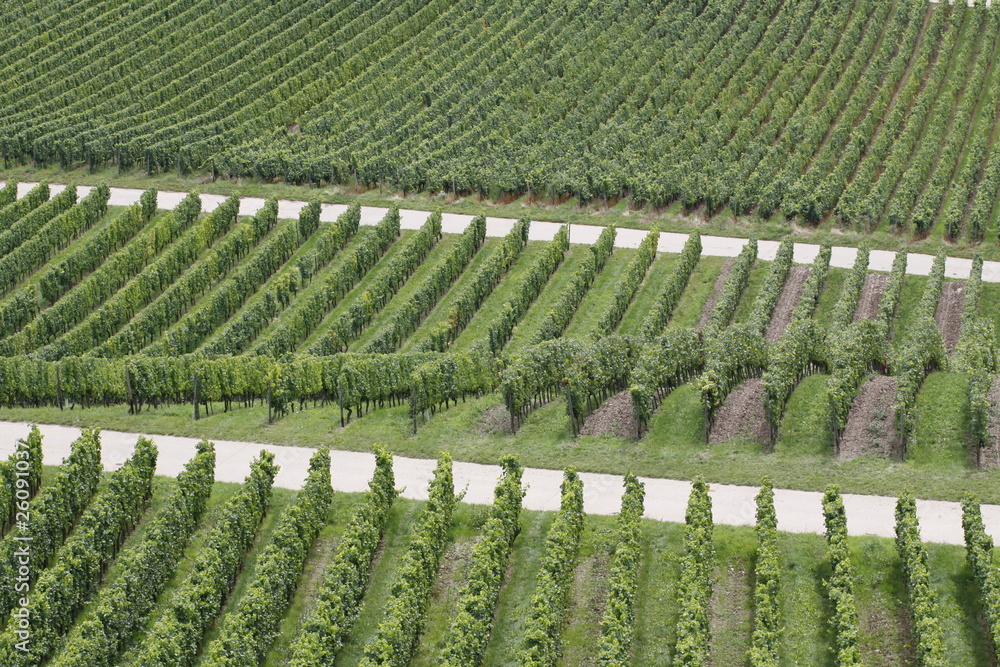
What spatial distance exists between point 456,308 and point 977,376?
2659 centimetres

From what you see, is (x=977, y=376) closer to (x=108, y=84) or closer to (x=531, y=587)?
(x=531, y=587)

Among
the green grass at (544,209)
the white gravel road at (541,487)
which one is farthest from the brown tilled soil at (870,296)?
the white gravel road at (541,487)

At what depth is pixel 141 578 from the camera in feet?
147

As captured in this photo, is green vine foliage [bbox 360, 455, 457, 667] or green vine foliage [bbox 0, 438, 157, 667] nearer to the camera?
green vine foliage [bbox 360, 455, 457, 667]

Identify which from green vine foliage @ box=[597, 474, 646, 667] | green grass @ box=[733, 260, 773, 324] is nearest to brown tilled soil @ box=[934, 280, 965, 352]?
green grass @ box=[733, 260, 773, 324]

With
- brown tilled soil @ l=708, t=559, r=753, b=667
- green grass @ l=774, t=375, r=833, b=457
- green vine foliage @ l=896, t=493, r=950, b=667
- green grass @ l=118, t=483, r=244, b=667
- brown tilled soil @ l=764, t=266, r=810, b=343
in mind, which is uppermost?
green vine foliage @ l=896, t=493, r=950, b=667

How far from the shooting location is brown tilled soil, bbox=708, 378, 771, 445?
54.1 meters

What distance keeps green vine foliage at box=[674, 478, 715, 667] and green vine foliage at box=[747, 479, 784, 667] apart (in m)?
1.55

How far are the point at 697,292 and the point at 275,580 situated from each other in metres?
34.7

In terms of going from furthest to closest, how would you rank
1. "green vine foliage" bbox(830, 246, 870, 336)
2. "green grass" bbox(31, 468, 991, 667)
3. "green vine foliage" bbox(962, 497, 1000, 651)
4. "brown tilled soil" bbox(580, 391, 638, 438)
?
"green vine foliage" bbox(830, 246, 870, 336)
"brown tilled soil" bbox(580, 391, 638, 438)
"green grass" bbox(31, 468, 991, 667)
"green vine foliage" bbox(962, 497, 1000, 651)

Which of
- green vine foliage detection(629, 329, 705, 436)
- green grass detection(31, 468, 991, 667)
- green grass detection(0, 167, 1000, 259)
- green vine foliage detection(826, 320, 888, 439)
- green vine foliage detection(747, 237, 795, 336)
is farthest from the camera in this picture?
green grass detection(0, 167, 1000, 259)

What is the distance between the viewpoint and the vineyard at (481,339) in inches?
2149

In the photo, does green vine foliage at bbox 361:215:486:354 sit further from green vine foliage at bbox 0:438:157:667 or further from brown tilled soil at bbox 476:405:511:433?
green vine foliage at bbox 0:438:157:667

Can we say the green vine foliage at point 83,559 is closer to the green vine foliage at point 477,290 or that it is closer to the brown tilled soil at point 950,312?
the green vine foliage at point 477,290
